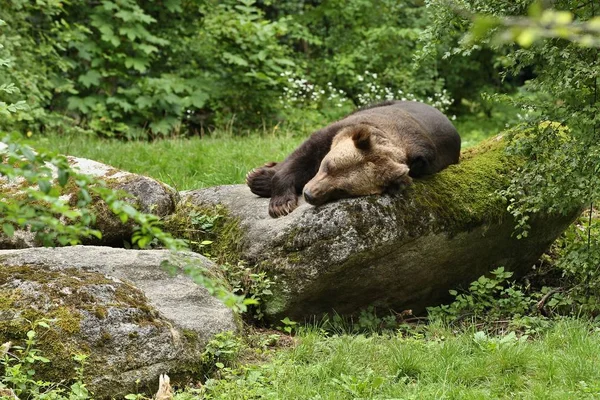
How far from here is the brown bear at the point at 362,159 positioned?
6512 millimetres

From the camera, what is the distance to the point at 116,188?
655 cm

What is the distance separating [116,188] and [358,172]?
1996 millimetres

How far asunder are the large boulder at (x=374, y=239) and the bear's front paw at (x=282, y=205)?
0.25ft

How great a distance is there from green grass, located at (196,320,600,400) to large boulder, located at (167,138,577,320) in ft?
2.37

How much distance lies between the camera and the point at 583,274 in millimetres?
6582

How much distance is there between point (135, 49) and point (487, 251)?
29.1 feet

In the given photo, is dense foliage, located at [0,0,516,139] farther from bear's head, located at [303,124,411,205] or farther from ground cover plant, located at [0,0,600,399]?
bear's head, located at [303,124,411,205]

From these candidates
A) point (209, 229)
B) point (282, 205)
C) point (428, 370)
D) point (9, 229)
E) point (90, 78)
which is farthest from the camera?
point (90, 78)

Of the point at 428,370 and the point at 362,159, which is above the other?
the point at 362,159

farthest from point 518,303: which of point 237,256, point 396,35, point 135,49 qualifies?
point 396,35

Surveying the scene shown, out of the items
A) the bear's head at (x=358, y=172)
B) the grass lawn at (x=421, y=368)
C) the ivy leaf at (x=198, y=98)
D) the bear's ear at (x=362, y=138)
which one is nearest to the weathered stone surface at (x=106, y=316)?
the grass lawn at (x=421, y=368)

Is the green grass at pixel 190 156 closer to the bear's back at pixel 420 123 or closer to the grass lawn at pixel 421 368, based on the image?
the bear's back at pixel 420 123

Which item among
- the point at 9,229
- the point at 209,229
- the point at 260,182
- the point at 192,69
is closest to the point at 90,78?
the point at 192,69

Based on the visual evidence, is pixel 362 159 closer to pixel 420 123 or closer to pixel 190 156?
pixel 420 123
